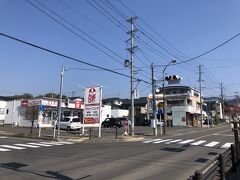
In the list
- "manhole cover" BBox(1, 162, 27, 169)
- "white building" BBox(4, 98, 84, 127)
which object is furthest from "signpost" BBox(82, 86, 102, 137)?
"manhole cover" BBox(1, 162, 27, 169)

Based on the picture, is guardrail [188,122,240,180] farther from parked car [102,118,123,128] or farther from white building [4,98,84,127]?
parked car [102,118,123,128]

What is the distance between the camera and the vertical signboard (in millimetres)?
29734

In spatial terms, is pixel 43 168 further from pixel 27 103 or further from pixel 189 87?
pixel 189 87

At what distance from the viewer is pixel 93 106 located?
1188 inches

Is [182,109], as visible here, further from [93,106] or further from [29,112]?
[93,106]

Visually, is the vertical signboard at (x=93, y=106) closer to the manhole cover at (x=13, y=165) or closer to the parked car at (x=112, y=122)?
the manhole cover at (x=13, y=165)

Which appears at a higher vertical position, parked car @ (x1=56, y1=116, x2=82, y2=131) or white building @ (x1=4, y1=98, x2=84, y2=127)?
white building @ (x1=4, y1=98, x2=84, y2=127)

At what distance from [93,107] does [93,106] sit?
106 millimetres

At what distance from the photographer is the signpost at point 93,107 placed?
29.7 m

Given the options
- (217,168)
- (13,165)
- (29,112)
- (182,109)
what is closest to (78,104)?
(29,112)

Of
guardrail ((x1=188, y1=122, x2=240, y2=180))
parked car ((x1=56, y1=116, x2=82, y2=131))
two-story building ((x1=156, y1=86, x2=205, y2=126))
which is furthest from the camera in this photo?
two-story building ((x1=156, y1=86, x2=205, y2=126))

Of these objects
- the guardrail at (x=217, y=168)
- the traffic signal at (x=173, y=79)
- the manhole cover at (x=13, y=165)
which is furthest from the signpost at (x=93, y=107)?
the guardrail at (x=217, y=168)

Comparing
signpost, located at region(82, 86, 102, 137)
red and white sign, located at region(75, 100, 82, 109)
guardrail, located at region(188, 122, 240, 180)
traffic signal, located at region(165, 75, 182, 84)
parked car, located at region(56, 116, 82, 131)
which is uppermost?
traffic signal, located at region(165, 75, 182, 84)

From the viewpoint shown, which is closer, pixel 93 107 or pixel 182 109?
pixel 93 107
